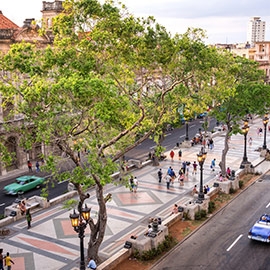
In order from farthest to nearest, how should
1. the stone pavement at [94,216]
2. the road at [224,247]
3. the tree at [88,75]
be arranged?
1. the stone pavement at [94,216]
2. the road at [224,247]
3. the tree at [88,75]

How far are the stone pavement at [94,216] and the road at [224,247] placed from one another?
3.51 m

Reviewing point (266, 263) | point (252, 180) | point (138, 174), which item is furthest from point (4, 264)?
point (252, 180)

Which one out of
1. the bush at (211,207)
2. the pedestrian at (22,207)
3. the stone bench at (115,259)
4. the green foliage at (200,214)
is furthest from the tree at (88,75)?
the bush at (211,207)

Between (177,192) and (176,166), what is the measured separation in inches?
362

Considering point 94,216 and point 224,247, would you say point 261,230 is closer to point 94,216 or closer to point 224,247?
point 224,247

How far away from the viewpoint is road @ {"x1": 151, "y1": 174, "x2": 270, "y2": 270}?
2331cm

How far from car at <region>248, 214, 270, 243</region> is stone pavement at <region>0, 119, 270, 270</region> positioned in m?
6.85

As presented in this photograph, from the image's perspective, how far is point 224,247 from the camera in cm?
2541

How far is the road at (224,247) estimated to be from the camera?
2331 cm

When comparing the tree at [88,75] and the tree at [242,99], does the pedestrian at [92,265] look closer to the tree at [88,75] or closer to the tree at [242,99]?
the tree at [88,75]

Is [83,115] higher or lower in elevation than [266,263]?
higher

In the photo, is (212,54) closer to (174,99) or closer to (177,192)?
(174,99)

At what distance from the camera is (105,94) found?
18.8 metres

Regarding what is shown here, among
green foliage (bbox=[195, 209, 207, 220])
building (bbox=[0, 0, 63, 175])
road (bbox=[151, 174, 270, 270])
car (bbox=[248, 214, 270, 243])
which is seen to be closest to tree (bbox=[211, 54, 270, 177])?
road (bbox=[151, 174, 270, 270])
